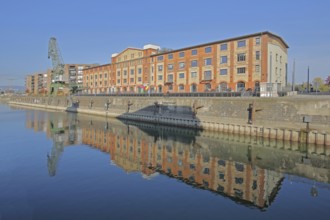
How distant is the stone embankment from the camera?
28.7 metres

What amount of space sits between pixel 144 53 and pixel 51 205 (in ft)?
225

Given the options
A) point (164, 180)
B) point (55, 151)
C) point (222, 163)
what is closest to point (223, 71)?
point (222, 163)

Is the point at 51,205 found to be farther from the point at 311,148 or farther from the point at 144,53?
the point at 144,53

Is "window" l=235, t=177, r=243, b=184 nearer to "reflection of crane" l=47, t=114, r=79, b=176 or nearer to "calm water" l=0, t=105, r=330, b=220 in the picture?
"calm water" l=0, t=105, r=330, b=220

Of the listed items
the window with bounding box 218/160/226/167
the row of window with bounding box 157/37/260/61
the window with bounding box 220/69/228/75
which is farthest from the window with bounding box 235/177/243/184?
the window with bounding box 220/69/228/75

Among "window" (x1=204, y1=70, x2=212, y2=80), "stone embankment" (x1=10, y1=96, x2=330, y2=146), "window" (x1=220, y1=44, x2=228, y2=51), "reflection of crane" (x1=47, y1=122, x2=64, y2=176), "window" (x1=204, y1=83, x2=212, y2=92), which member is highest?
"window" (x1=220, y1=44, x2=228, y2=51)

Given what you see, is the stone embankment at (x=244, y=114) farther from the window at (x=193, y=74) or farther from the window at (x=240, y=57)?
the window at (x=240, y=57)

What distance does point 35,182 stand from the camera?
17.3 m

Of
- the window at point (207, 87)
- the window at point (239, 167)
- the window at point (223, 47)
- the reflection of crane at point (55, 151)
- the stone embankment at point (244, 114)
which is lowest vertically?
the window at point (239, 167)

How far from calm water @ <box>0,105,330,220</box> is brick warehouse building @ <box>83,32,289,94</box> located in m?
23.4

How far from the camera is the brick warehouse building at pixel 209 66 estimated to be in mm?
49969

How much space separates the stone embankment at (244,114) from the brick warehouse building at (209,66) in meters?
13.2

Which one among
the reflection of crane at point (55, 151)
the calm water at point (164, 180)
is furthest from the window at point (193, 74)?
the reflection of crane at point (55, 151)

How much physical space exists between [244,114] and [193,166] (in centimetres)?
1712
